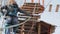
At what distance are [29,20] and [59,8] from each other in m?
0.26

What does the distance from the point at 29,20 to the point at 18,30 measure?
0.12m

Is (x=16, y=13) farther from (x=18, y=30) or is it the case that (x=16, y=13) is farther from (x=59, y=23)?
(x=59, y=23)

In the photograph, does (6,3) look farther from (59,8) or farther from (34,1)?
(59,8)

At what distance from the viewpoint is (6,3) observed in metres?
1.17

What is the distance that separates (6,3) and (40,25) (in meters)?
0.32

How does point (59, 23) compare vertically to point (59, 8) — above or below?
below

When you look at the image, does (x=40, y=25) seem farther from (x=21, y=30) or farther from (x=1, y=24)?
(x=1, y=24)

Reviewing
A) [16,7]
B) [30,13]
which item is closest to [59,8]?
[30,13]

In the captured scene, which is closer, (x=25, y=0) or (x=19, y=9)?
(x=19, y=9)

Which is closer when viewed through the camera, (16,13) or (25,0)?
(16,13)

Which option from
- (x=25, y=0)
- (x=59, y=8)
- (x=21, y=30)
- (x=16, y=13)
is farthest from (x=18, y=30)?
(x=59, y=8)

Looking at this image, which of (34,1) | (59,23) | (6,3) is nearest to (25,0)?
(34,1)

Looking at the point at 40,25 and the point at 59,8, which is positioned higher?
the point at 59,8

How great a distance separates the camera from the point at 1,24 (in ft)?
Result: 4.00
